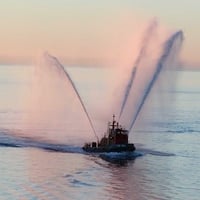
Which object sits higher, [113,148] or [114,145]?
[114,145]

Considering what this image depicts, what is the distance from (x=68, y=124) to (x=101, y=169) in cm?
4193

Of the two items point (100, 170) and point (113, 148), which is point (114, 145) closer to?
point (113, 148)

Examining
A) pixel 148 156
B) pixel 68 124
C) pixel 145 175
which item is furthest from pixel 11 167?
A: pixel 68 124

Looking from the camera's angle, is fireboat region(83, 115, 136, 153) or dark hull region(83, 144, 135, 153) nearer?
dark hull region(83, 144, 135, 153)

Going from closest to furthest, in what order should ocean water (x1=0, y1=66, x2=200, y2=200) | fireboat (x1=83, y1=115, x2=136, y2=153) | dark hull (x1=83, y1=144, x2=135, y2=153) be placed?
1. ocean water (x1=0, y1=66, x2=200, y2=200)
2. dark hull (x1=83, y1=144, x2=135, y2=153)
3. fireboat (x1=83, y1=115, x2=136, y2=153)

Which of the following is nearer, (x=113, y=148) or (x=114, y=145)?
(x=113, y=148)

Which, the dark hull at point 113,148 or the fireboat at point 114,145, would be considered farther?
the fireboat at point 114,145

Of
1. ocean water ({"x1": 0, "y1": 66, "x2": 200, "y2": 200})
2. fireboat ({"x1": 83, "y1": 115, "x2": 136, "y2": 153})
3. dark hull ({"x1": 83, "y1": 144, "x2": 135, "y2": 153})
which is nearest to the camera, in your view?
ocean water ({"x1": 0, "y1": 66, "x2": 200, "y2": 200})

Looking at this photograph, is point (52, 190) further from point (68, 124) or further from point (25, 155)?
point (68, 124)

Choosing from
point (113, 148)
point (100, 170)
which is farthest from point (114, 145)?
point (100, 170)

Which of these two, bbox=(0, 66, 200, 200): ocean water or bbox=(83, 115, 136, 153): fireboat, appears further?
bbox=(83, 115, 136, 153): fireboat

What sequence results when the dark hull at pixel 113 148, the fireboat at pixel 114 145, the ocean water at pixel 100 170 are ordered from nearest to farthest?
1. the ocean water at pixel 100 170
2. the dark hull at pixel 113 148
3. the fireboat at pixel 114 145

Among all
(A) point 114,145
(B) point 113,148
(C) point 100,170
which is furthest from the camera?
(A) point 114,145

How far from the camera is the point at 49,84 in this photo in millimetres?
122875
